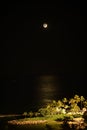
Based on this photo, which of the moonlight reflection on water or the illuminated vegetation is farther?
the moonlight reflection on water

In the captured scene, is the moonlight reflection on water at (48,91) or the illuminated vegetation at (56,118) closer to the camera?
the illuminated vegetation at (56,118)

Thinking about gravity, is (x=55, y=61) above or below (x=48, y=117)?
above

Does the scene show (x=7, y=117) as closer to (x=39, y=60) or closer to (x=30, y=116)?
(x=30, y=116)

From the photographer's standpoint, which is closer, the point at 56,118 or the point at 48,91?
the point at 56,118

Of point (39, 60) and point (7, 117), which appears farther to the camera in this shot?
point (39, 60)

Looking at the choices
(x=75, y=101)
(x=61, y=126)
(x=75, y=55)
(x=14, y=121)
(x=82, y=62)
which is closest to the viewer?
(x=61, y=126)

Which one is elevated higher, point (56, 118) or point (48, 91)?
point (48, 91)

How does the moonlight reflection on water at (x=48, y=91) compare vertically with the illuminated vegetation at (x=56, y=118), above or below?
above

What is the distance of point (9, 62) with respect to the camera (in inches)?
3546

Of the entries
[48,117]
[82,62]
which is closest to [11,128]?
[48,117]

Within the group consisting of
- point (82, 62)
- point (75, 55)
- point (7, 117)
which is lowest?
point (7, 117)

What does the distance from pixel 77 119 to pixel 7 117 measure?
2.83m

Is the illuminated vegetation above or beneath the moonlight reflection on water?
beneath

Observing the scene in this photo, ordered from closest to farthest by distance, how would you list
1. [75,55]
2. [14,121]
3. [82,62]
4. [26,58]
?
1. [14,121]
2. [82,62]
3. [75,55]
4. [26,58]
